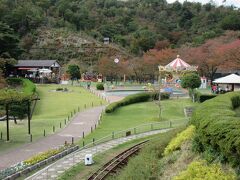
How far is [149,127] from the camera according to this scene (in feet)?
103

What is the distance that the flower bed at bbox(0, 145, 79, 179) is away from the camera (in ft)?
60.3

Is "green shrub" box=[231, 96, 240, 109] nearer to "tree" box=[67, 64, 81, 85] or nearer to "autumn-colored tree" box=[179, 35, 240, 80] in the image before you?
"autumn-colored tree" box=[179, 35, 240, 80]

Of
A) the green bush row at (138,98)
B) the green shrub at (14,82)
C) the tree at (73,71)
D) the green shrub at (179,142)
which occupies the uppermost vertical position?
the tree at (73,71)

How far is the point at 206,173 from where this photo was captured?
39.4ft

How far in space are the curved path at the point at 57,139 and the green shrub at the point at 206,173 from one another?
1170 cm

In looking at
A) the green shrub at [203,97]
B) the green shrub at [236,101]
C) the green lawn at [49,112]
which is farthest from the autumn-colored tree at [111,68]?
the green shrub at [236,101]

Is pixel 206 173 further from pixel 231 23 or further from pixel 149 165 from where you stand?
pixel 231 23

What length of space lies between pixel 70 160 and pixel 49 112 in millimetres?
20331

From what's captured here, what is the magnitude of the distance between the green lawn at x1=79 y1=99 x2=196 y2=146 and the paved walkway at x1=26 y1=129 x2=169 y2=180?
5.80 feet

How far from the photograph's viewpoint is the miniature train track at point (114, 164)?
18484mm

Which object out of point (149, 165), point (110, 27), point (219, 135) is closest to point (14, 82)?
point (149, 165)

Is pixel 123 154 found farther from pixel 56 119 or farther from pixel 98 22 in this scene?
pixel 98 22

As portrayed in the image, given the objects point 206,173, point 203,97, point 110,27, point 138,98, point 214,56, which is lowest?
point 206,173

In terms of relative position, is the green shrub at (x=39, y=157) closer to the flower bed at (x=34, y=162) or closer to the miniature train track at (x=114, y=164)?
the flower bed at (x=34, y=162)
